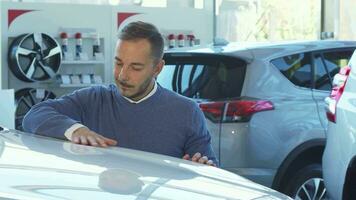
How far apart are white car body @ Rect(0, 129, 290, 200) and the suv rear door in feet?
8.45

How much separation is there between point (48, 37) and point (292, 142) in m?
5.49

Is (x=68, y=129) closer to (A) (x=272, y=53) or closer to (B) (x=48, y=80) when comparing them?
(A) (x=272, y=53)

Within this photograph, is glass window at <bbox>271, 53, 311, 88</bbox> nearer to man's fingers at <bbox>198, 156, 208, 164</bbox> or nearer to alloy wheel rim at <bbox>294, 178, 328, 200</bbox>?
alloy wheel rim at <bbox>294, 178, 328, 200</bbox>

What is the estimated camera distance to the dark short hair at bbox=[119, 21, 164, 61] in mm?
3213

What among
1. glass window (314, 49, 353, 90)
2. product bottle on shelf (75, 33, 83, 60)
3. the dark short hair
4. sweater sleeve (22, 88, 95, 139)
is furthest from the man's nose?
product bottle on shelf (75, 33, 83, 60)

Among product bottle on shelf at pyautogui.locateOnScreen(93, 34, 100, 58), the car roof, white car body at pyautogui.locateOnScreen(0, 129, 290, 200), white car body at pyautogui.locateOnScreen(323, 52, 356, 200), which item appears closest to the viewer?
white car body at pyautogui.locateOnScreen(0, 129, 290, 200)

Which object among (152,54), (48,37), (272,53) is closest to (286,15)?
(48,37)

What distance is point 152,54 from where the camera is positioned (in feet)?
10.6

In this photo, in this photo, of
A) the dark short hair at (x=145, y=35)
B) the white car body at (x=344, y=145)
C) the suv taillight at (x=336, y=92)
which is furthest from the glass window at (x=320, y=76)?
the dark short hair at (x=145, y=35)

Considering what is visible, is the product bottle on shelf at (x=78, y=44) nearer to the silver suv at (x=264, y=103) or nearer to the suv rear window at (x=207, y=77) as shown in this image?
the silver suv at (x=264, y=103)

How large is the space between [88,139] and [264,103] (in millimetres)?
2766

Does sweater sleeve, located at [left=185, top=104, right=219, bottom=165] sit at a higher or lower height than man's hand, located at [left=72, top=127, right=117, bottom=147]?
lower

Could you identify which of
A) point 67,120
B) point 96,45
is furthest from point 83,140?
point 96,45

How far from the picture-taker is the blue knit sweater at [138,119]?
3260 millimetres
